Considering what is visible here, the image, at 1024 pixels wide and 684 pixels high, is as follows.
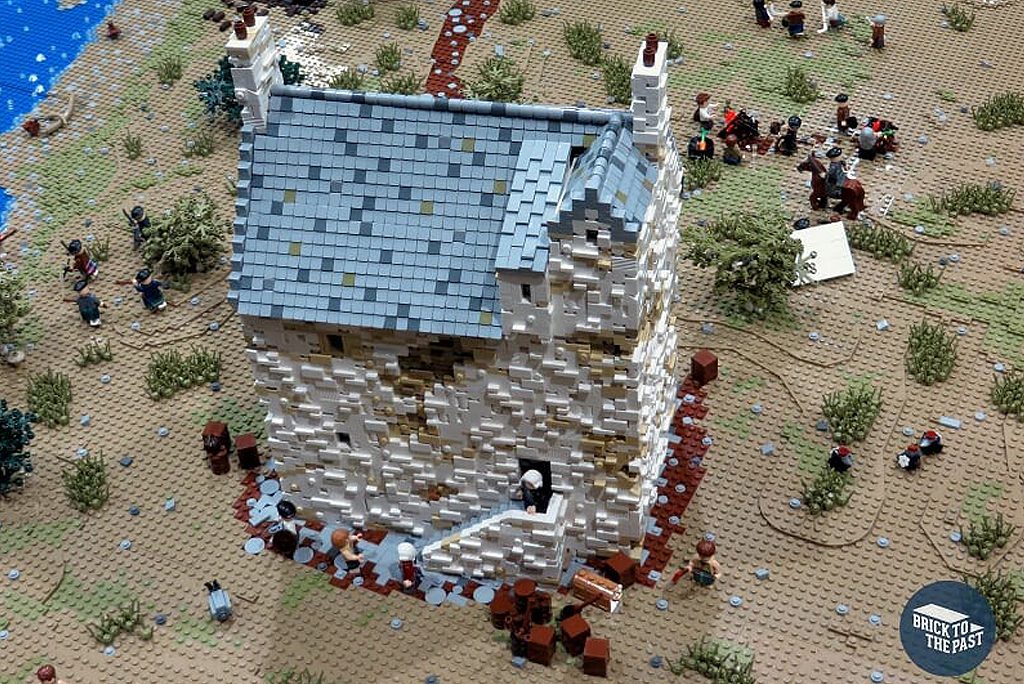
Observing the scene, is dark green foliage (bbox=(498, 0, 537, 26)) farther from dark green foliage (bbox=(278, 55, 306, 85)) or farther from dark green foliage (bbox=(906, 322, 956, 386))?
dark green foliage (bbox=(906, 322, 956, 386))

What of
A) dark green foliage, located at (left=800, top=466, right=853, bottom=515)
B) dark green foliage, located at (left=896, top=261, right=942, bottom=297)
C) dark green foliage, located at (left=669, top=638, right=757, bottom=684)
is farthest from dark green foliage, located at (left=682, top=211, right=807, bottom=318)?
dark green foliage, located at (left=669, top=638, right=757, bottom=684)

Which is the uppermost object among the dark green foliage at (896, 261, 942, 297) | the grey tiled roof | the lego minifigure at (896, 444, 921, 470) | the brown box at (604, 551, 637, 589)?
the grey tiled roof

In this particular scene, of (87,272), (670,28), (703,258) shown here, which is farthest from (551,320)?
(670,28)

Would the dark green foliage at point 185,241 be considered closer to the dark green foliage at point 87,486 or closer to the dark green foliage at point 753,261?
the dark green foliage at point 87,486

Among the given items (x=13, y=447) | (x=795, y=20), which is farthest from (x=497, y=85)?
(x=13, y=447)

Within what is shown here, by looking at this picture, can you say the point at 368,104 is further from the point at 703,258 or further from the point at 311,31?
the point at 311,31
